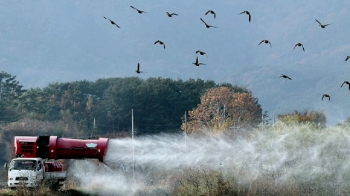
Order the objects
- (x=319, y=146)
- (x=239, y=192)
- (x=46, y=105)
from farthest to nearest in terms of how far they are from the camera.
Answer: (x=46, y=105) → (x=319, y=146) → (x=239, y=192)

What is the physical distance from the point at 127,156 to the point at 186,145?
6.02 metres

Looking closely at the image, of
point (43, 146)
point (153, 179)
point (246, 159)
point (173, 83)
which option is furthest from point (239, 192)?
point (173, 83)

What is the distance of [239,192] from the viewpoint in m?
49.8

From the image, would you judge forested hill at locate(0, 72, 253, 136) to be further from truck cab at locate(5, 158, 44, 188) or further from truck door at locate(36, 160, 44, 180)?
truck cab at locate(5, 158, 44, 188)

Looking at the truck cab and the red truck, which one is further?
the red truck

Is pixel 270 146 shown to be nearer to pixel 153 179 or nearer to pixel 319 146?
pixel 319 146

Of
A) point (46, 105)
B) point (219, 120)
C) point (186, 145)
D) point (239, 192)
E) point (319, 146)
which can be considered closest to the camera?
point (239, 192)

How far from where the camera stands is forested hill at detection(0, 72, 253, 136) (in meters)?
154

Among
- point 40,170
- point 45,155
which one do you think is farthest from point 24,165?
point 45,155

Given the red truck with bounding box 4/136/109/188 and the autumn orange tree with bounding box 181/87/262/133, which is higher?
the autumn orange tree with bounding box 181/87/262/133

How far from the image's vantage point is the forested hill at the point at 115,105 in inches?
6073

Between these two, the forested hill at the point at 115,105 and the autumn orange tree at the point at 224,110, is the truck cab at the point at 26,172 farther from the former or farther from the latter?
the forested hill at the point at 115,105

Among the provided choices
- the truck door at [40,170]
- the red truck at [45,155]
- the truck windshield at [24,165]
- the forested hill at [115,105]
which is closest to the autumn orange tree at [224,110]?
the forested hill at [115,105]

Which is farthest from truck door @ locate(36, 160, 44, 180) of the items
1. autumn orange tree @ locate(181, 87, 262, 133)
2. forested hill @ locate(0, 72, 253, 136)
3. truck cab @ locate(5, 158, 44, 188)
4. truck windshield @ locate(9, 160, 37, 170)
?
forested hill @ locate(0, 72, 253, 136)
